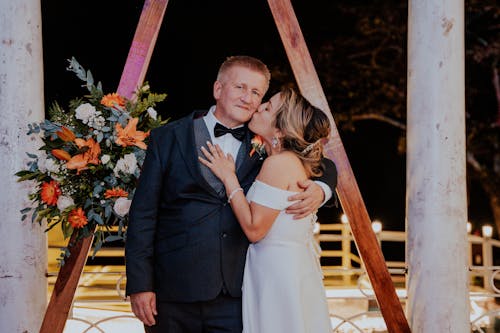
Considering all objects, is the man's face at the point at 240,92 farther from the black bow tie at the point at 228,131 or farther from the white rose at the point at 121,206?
the white rose at the point at 121,206

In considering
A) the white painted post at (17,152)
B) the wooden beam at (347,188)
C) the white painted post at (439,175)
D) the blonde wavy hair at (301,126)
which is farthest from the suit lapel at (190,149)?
the white painted post at (439,175)

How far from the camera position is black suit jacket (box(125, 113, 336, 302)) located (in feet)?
8.30

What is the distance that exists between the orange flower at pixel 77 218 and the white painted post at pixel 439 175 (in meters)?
1.67

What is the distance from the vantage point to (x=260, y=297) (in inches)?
98.3

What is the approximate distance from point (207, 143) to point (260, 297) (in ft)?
2.08

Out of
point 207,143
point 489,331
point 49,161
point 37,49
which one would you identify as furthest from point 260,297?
point 489,331

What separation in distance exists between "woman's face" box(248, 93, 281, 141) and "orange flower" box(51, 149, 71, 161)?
2.90 ft

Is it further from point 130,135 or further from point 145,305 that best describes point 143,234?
point 130,135

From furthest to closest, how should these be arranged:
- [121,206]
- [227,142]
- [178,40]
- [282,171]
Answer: [178,40] < [121,206] < [227,142] < [282,171]

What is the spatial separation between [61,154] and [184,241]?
0.78 meters

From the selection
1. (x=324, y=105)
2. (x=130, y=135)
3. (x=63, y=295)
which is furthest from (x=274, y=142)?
(x=63, y=295)

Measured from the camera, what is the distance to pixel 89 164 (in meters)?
2.97

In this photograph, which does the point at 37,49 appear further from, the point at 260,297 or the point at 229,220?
the point at 260,297

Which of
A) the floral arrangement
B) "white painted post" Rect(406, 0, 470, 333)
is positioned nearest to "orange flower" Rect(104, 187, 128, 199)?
the floral arrangement
